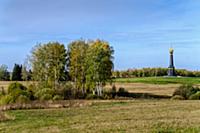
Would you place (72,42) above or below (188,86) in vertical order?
above

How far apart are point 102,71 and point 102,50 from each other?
4.02 meters

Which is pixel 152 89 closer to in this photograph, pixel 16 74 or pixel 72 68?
pixel 72 68

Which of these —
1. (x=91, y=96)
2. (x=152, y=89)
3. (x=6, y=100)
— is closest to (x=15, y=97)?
(x=6, y=100)

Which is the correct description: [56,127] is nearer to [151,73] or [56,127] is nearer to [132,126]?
[132,126]

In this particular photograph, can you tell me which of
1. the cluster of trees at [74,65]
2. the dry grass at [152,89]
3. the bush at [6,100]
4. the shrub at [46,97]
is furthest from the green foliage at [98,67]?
the bush at [6,100]

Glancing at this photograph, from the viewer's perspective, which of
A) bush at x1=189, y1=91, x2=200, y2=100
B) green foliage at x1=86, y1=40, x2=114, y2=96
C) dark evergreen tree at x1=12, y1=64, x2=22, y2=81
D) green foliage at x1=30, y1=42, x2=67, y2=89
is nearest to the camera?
bush at x1=189, y1=91, x2=200, y2=100

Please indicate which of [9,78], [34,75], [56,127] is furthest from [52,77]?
[56,127]

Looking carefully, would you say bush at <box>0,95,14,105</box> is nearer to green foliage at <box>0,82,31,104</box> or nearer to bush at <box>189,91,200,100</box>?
green foliage at <box>0,82,31,104</box>

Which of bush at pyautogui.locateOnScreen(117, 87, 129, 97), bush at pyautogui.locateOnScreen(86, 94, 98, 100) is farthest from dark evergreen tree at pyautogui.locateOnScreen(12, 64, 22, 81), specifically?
bush at pyautogui.locateOnScreen(86, 94, 98, 100)

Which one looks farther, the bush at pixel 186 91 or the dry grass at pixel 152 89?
the dry grass at pixel 152 89

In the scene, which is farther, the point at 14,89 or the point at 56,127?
the point at 14,89

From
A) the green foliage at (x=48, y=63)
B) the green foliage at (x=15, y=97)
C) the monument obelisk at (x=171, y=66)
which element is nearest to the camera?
the green foliage at (x=15, y=97)

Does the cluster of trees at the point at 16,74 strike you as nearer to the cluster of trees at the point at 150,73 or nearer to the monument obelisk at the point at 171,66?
the cluster of trees at the point at 150,73

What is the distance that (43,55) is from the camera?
251 ft
